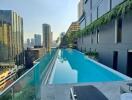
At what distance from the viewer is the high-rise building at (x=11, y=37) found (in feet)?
114

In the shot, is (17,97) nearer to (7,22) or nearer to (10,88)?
(10,88)

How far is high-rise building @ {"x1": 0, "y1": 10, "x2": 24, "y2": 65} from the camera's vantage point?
34.7 metres

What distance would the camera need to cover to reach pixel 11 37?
38.3 m

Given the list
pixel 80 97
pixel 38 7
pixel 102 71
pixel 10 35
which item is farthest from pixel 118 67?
pixel 10 35

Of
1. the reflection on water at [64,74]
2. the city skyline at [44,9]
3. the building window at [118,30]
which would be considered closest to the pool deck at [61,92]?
the reflection on water at [64,74]

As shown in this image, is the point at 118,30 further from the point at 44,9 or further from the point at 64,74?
the point at 44,9

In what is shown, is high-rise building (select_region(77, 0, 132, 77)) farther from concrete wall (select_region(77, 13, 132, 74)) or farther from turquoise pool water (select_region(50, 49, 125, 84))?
turquoise pool water (select_region(50, 49, 125, 84))

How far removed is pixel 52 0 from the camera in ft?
55.5

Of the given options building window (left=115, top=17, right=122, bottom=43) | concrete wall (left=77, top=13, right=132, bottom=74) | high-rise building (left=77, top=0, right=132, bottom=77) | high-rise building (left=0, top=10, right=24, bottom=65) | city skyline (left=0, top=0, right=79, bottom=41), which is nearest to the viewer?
high-rise building (left=77, top=0, right=132, bottom=77)

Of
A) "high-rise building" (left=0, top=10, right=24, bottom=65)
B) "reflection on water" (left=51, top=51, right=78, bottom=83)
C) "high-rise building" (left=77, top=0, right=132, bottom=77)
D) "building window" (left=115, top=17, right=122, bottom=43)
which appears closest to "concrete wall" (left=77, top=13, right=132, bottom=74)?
"high-rise building" (left=77, top=0, right=132, bottom=77)

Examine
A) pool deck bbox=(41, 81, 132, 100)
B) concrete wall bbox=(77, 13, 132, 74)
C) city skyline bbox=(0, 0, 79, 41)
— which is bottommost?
pool deck bbox=(41, 81, 132, 100)

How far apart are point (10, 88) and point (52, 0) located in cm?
1547

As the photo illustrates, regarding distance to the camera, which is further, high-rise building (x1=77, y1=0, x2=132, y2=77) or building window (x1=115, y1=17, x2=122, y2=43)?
building window (x1=115, y1=17, x2=122, y2=43)

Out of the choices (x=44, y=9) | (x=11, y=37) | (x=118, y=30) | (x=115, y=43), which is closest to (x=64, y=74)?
(x=115, y=43)
